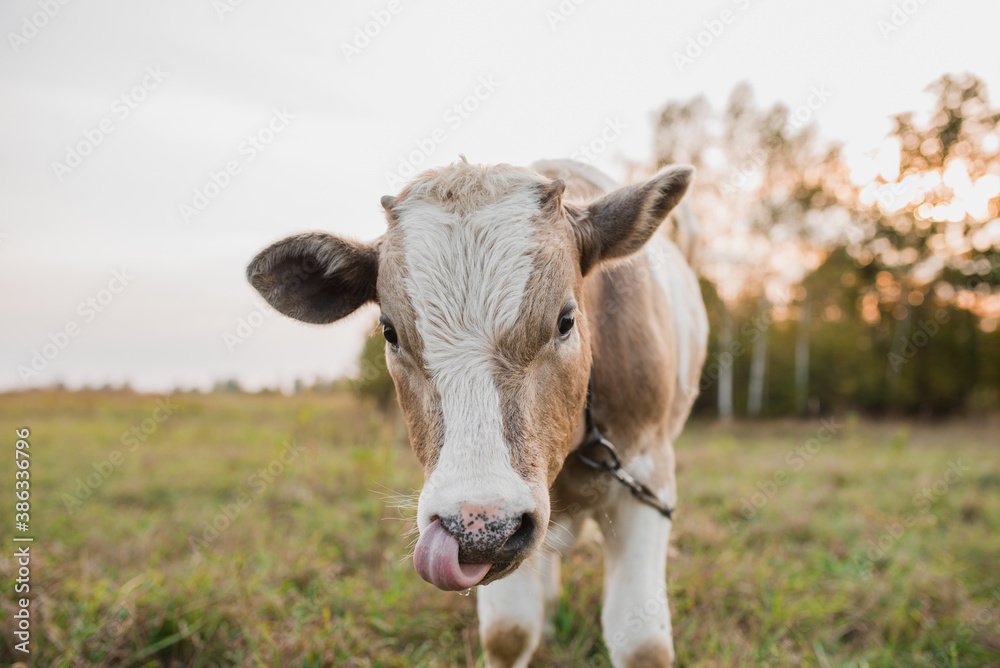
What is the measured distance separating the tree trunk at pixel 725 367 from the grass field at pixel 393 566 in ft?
35.2

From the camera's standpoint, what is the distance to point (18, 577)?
10.9 ft

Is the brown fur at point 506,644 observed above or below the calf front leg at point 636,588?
below

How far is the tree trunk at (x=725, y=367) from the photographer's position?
19734mm

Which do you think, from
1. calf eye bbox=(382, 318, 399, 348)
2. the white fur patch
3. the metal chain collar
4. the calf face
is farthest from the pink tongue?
the white fur patch

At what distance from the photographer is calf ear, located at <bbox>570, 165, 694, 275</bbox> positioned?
228 centimetres

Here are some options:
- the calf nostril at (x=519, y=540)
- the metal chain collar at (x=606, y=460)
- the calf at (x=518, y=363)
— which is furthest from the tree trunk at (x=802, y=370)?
the calf nostril at (x=519, y=540)

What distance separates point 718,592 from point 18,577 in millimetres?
3983

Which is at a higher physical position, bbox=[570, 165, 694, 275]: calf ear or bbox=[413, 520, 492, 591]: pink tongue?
bbox=[570, 165, 694, 275]: calf ear

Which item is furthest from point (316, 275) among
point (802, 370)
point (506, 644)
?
point (802, 370)

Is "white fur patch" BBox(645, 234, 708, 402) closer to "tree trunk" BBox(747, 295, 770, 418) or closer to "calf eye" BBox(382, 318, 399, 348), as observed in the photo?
"calf eye" BBox(382, 318, 399, 348)

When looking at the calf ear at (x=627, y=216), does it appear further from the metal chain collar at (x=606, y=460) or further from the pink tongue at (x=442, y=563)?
the pink tongue at (x=442, y=563)

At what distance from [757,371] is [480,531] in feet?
67.9

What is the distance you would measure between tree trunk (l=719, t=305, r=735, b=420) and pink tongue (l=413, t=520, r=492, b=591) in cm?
1897

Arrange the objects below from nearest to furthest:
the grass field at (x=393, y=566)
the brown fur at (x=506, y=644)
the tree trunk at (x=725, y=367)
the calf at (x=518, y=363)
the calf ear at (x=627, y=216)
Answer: the calf at (x=518, y=363) < the calf ear at (x=627, y=216) < the brown fur at (x=506, y=644) < the grass field at (x=393, y=566) < the tree trunk at (x=725, y=367)
